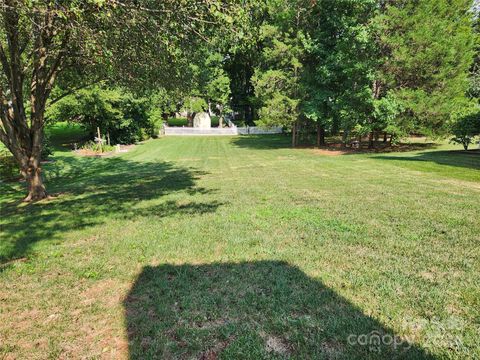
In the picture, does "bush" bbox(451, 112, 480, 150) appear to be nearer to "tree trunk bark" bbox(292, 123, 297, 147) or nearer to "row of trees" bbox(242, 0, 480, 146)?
"row of trees" bbox(242, 0, 480, 146)

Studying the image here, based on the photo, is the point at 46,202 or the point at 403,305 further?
the point at 46,202

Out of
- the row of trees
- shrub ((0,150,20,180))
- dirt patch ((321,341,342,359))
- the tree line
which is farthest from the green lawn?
the row of trees

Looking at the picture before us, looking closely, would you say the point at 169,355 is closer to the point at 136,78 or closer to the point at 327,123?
the point at 136,78

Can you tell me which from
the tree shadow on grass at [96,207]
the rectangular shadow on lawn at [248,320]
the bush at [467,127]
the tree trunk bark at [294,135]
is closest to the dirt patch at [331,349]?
the rectangular shadow on lawn at [248,320]

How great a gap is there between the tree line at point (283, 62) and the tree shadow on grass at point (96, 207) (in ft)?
5.43

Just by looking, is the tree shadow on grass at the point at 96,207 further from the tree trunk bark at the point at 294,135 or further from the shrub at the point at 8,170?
the tree trunk bark at the point at 294,135

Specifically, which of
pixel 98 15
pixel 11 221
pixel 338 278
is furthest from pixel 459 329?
pixel 11 221

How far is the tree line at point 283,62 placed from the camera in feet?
22.4

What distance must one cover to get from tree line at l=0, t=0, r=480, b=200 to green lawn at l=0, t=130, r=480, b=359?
13.4 ft

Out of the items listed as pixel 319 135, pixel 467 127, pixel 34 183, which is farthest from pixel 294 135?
pixel 34 183

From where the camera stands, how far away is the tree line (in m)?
6.81

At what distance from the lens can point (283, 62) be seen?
24.0m

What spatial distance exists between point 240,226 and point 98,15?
5.19 m

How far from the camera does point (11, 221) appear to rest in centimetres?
785
